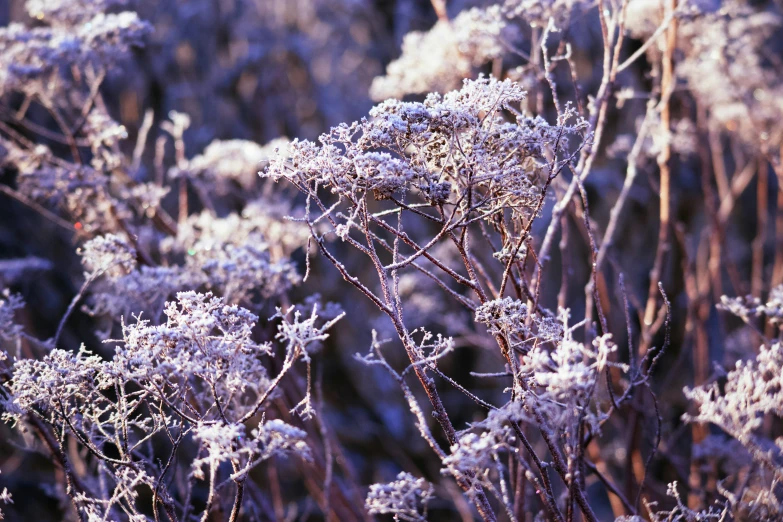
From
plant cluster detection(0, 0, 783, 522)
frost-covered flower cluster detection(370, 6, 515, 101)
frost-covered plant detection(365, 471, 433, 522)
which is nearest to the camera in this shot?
frost-covered plant detection(365, 471, 433, 522)

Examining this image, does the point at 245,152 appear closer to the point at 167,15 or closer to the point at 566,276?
the point at 566,276

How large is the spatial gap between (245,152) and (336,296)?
5.68m

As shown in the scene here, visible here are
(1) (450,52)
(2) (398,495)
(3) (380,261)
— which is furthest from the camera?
(1) (450,52)

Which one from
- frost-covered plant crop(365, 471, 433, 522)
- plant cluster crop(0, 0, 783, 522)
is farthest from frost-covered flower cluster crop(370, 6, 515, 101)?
frost-covered plant crop(365, 471, 433, 522)

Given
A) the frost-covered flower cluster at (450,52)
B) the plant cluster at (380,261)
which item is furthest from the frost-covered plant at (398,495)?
the frost-covered flower cluster at (450,52)

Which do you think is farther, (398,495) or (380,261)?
(380,261)

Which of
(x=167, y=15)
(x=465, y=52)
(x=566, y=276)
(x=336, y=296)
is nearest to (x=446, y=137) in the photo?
(x=566, y=276)

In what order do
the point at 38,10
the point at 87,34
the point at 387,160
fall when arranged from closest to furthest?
1. the point at 387,160
2. the point at 87,34
3. the point at 38,10

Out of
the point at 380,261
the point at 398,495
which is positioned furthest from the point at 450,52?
the point at 398,495

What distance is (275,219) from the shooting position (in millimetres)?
5828

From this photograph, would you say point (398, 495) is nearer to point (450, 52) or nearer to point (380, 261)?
point (380, 261)

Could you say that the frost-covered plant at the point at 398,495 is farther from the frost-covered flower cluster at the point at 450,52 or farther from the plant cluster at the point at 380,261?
the frost-covered flower cluster at the point at 450,52

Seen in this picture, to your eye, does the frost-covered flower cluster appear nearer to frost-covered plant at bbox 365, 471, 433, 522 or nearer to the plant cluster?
the plant cluster

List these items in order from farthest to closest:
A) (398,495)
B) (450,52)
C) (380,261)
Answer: (450,52)
(380,261)
(398,495)
